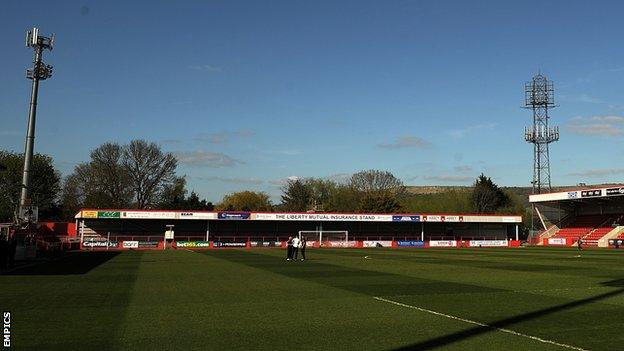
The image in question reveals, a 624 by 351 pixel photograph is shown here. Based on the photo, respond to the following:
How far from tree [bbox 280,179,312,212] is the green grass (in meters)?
100

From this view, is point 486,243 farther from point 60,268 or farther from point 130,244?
point 60,268

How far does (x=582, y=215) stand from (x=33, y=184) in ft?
288

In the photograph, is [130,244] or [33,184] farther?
[33,184]

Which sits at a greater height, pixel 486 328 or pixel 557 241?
pixel 557 241

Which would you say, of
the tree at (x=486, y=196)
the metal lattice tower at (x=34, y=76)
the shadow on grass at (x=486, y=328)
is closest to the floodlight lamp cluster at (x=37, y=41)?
the metal lattice tower at (x=34, y=76)

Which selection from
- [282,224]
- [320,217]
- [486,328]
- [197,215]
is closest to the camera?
[486,328]

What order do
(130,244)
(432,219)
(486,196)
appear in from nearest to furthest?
(130,244), (432,219), (486,196)

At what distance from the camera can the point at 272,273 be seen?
25.2 metres

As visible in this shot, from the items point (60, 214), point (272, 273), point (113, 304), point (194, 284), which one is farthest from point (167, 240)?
point (113, 304)

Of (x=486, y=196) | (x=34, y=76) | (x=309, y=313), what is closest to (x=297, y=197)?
(x=486, y=196)

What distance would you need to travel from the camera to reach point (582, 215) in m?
88.5

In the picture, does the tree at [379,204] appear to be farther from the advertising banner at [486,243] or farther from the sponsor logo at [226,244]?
the sponsor logo at [226,244]

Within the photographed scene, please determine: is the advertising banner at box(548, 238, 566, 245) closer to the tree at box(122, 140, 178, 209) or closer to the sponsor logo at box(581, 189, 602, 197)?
the sponsor logo at box(581, 189, 602, 197)

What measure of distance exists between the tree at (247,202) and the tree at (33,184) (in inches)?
1869
